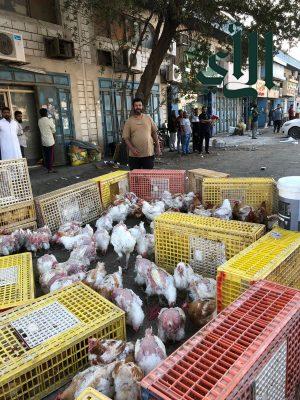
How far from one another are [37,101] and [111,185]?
6399 mm

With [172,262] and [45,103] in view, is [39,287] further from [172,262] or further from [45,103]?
[45,103]

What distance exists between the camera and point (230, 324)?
173 cm

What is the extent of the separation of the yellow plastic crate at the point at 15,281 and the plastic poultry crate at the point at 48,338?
0.27m

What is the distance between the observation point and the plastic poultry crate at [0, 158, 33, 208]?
13.9 feet

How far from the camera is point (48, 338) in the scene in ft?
6.22

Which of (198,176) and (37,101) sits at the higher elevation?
(37,101)

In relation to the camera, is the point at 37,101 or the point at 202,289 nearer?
the point at 202,289

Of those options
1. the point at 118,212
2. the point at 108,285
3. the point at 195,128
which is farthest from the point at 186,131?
the point at 108,285

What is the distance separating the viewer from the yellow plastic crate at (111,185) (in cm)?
513

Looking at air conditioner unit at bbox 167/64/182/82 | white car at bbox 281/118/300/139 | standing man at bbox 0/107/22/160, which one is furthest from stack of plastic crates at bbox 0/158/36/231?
white car at bbox 281/118/300/139

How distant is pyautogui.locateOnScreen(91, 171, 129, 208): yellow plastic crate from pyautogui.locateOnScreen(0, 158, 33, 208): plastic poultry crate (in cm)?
106

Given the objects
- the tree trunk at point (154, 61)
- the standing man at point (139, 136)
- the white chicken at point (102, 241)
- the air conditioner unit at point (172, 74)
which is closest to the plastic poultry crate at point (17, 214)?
the white chicken at point (102, 241)

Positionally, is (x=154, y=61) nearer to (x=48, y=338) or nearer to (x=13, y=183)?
(x=13, y=183)

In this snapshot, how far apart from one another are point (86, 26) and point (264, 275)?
1190 cm
